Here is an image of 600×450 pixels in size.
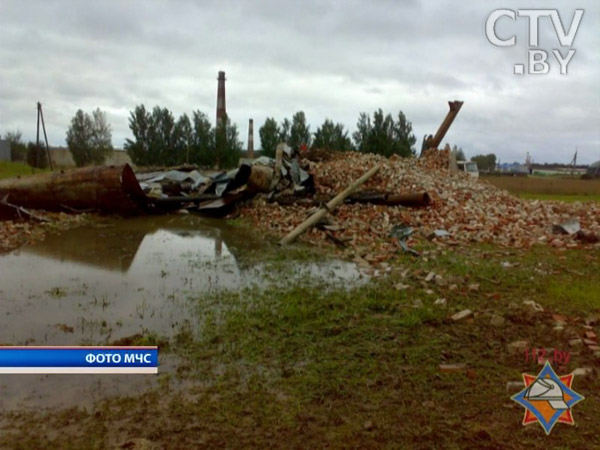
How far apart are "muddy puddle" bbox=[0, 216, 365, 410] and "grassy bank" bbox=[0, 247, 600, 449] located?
25 centimetres

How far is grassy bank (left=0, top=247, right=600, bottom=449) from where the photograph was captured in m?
2.39

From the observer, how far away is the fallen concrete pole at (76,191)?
34.7ft

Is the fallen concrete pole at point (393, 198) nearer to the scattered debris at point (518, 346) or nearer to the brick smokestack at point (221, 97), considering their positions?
the scattered debris at point (518, 346)

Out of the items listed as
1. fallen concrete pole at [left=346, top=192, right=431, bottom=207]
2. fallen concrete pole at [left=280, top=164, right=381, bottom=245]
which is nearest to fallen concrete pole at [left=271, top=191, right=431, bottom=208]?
fallen concrete pole at [left=346, top=192, right=431, bottom=207]

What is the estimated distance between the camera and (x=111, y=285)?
5395mm

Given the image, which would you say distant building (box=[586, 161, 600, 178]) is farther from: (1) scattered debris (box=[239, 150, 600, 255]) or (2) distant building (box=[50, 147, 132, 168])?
(2) distant building (box=[50, 147, 132, 168])

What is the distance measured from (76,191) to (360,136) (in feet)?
72.6

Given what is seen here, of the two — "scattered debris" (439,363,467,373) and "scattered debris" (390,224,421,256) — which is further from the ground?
"scattered debris" (390,224,421,256)

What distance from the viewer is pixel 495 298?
15.6ft

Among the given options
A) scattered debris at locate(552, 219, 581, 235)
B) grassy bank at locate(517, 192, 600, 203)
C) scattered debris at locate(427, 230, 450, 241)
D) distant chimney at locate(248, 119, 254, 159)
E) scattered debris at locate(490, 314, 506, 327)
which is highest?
distant chimney at locate(248, 119, 254, 159)

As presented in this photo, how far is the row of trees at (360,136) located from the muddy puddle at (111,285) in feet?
71.0

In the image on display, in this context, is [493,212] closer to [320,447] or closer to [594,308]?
[594,308]

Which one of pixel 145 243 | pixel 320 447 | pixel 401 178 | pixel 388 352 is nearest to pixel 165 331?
pixel 388 352

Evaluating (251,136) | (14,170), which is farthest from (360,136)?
(14,170)
